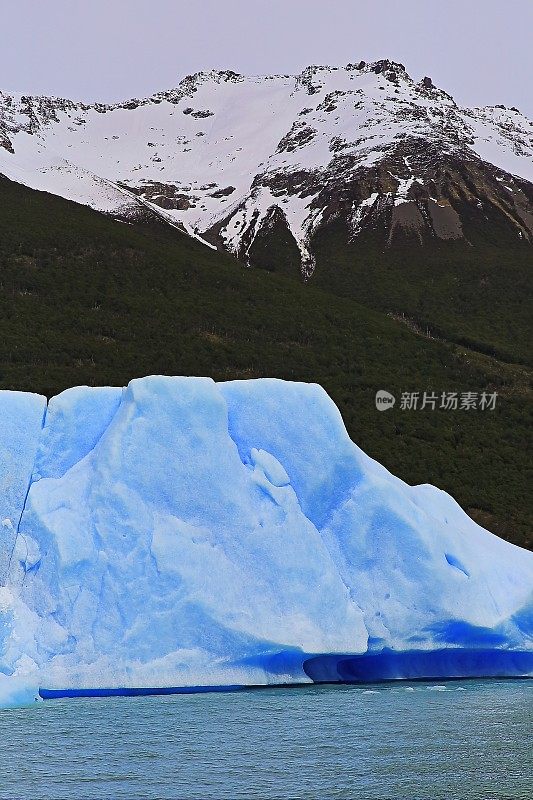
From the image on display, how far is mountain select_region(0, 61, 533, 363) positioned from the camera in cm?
5691

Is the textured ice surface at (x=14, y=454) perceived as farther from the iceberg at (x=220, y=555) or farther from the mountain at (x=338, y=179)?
the mountain at (x=338, y=179)

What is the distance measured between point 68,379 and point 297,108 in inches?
2580

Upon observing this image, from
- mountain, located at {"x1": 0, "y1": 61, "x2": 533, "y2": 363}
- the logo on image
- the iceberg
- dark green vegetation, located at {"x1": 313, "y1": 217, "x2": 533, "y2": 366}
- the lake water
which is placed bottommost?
the lake water

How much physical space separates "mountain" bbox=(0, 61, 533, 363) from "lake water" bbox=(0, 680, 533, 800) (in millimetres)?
36243

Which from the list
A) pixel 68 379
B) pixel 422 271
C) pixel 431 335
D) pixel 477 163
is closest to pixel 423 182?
pixel 477 163

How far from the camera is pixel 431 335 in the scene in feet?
160

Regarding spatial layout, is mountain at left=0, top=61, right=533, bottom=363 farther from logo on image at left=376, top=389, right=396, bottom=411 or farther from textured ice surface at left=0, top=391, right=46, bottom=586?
textured ice surface at left=0, top=391, right=46, bottom=586

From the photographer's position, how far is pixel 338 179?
240ft

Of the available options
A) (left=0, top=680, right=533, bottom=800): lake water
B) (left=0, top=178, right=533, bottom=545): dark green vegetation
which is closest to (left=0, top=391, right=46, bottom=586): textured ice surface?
(left=0, top=680, right=533, bottom=800): lake water

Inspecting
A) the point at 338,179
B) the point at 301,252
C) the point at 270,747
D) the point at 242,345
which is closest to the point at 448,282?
the point at 301,252

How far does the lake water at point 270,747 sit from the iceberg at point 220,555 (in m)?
0.66

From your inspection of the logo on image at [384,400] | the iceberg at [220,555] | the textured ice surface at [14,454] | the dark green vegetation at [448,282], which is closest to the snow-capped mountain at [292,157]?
the dark green vegetation at [448,282]

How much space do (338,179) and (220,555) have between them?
6345 centimetres

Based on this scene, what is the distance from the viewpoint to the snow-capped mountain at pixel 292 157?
222ft
